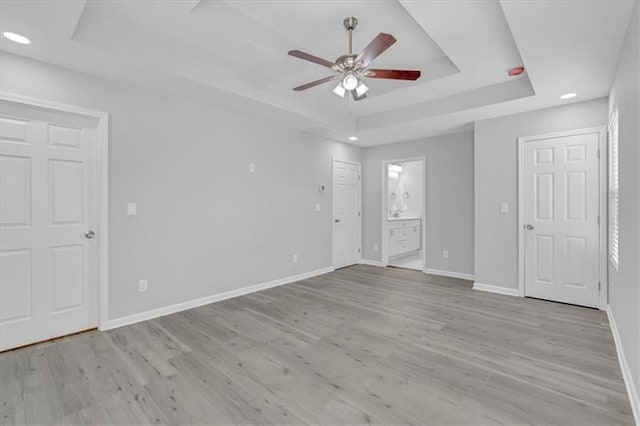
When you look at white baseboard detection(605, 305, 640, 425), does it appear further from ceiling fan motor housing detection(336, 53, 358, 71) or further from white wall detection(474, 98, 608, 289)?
ceiling fan motor housing detection(336, 53, 358, 71)

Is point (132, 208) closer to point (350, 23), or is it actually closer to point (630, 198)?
point (350, 23)

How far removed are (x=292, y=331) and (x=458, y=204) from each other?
12.2 feet

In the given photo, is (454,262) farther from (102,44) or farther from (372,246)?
(102,44)

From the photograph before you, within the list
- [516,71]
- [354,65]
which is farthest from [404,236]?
[354,65]

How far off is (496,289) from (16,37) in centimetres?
569

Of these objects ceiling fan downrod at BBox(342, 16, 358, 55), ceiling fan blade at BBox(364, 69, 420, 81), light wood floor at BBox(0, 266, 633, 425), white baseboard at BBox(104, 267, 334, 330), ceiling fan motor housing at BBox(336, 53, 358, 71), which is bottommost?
light wood floor at BBox(0, 266, 633, 425)

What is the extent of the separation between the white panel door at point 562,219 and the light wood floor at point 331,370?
0.37 m

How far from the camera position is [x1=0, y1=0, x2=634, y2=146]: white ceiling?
219 centimetres

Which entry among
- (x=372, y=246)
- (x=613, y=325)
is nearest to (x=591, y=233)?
(x=613, y=325)

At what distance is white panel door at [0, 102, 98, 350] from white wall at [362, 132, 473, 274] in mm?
4943

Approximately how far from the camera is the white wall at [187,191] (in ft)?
10.0

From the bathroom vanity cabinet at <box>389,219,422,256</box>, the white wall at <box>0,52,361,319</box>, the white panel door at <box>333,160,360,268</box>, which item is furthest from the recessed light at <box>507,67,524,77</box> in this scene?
the bathroom vanity cabinet at <box>389,219,422,256</box>

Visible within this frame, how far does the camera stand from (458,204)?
206 inches

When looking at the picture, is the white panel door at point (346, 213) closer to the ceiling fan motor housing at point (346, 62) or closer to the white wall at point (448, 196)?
the white wall at point (448, 196)
